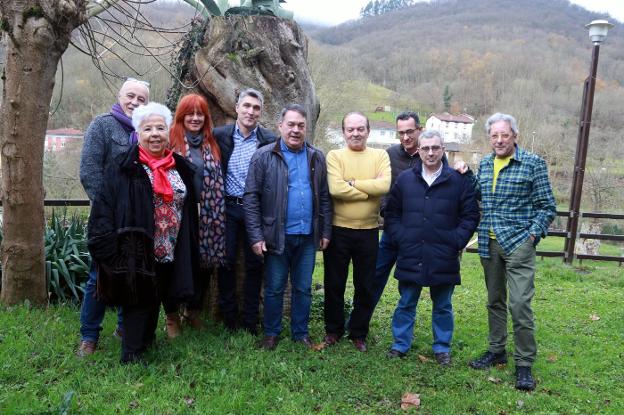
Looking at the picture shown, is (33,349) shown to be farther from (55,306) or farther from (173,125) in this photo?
(173,125)

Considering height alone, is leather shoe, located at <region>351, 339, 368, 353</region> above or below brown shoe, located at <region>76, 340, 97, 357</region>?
below

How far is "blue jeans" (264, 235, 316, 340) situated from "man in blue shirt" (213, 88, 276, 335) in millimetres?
143

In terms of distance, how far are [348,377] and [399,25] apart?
406ft

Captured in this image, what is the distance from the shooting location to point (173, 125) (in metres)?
4.00

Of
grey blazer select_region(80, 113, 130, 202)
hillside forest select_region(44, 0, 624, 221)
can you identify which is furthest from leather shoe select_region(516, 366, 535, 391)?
hillside forest select_region(44, 0, 624, 221)

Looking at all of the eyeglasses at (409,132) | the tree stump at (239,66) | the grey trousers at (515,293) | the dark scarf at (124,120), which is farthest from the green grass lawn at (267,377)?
the eyeglasses at (409,132)

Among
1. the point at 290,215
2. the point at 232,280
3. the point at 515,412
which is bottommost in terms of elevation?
the point at 515,412

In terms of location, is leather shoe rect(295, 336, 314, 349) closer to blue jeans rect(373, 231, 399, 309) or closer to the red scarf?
blue jeans rect(373, 231, 399, 309)

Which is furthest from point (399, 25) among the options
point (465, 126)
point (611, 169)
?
point (611, 169)

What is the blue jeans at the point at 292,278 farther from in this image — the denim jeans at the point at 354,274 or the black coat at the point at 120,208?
the black coat at the point at 120,208

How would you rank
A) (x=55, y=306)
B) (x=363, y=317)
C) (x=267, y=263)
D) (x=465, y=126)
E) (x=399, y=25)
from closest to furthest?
1. (x=267, y=263)
2. (x=363, y=317)
3. (x=55, y=306)
4. (x=465, y=126)
5. (x=399, y=25)

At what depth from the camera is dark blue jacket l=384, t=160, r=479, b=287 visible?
4160 millimetres

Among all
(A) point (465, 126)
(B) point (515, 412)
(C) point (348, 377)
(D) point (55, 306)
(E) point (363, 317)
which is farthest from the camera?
(A) point (465, 126)

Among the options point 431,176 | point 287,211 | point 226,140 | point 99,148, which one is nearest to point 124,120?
point 99,148
